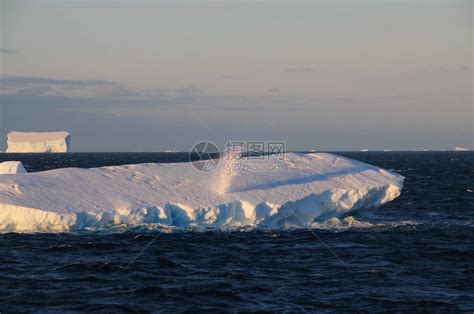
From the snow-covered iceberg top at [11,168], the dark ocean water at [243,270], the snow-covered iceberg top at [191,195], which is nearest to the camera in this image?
the dark ocean water at [243,270]

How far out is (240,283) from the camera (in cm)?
1716

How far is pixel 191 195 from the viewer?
25.4 m

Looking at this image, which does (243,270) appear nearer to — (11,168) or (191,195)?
(191,195)

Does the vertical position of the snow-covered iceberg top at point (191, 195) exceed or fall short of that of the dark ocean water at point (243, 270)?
it exceeds it

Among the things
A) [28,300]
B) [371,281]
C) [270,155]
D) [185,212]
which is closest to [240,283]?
[371,281]

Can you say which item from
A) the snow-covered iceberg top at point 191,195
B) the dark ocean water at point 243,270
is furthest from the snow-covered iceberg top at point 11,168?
the dark ocean water at point 243,270

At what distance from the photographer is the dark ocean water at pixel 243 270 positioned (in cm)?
1527

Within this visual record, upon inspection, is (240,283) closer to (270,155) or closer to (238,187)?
(238,187)

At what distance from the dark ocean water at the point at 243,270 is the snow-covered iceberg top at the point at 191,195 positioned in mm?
693

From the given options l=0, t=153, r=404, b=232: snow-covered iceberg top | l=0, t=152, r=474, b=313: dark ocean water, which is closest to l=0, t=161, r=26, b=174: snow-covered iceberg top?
l=0, t=153, r=404, b=232: snow-covered iceberg top

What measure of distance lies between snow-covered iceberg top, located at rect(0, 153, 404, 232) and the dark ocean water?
27.3 inches

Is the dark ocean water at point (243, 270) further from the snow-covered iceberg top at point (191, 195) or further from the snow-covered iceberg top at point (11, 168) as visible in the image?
the snow-covered iceberg top at point (11, 168)

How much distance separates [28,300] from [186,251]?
23.0ft

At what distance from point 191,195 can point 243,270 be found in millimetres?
7133
